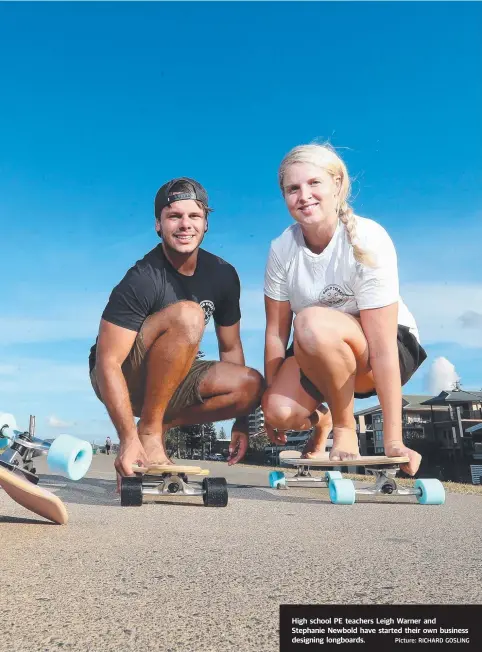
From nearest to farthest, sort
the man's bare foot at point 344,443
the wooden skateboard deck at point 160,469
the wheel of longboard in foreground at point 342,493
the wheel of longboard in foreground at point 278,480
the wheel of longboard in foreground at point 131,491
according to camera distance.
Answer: the wheel of longboard in foreground at point 131,491, the wooden skateboard deck at point 160,469, the wheel of longboard in foreground at point 342,493, the man's bare foot at point 344,443, the wheel of longboard in foreground at point 278,480

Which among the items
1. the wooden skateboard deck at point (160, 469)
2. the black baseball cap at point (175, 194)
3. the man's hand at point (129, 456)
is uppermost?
the black baseball cap at point (175, 194)

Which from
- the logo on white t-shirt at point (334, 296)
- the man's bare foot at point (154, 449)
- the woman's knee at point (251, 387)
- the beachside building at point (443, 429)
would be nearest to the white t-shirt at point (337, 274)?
the logo on white t-shirt at point (334, 296)

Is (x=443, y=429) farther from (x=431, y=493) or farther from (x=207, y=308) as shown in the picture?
(x=207, y=308)

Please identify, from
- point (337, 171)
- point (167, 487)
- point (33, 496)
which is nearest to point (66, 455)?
point (33, 496)

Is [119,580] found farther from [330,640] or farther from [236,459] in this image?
[236,459]

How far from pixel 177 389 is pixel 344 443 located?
891mm

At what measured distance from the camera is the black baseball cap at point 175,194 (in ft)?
9.25

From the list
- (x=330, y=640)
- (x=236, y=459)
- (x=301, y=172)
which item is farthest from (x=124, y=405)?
(x=330, y=640)

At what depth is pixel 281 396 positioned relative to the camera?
114 inches

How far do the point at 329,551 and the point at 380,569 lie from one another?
0.25m

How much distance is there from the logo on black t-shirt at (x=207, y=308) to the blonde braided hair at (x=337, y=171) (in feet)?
2.23

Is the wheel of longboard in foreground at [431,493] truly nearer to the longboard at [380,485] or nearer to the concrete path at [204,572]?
the longboard at [380,485]

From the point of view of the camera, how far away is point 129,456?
2.60m

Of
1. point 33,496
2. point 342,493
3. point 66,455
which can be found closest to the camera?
point 33,496
